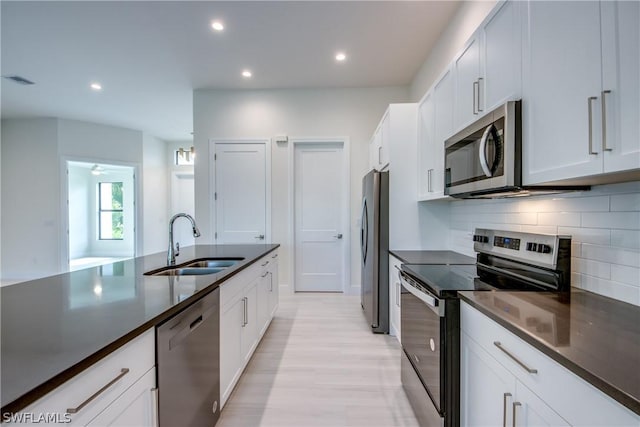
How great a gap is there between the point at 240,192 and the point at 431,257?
9.96ft

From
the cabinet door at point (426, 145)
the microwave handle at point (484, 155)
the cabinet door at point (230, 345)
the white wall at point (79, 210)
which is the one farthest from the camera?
the white wall at point (79, 210)

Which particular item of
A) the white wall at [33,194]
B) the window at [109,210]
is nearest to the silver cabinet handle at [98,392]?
the white wall at [33,194]

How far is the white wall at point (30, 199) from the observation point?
18.1 ft

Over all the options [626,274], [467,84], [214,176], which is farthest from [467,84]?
[214,176]

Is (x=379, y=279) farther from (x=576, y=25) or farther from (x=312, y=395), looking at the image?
(x=576, y=25)

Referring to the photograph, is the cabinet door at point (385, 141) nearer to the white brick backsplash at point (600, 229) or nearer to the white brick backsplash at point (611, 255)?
the white brick backsplash at point (600, 229)

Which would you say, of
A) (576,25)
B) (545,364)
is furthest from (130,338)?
(576,25)

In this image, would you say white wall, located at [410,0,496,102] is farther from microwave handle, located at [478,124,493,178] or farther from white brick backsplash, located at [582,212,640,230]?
white brick backsplash, located at [582,212,640,230]

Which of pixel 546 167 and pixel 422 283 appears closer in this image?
pixel 546 167

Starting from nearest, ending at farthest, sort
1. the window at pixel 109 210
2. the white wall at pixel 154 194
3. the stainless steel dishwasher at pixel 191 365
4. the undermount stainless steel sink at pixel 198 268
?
1. the stainless steel dishwasher at pixel 191 365
2. the undermount stainless steel sink at pixel 198 268
3. the white wall at pixel 154 194
4. the window at pixel 109 210

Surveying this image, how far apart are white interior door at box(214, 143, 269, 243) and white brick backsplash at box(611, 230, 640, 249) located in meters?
3.80

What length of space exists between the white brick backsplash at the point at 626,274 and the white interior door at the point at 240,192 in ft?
12.5

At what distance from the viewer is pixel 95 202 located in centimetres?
863

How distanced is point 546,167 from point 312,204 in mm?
3456
